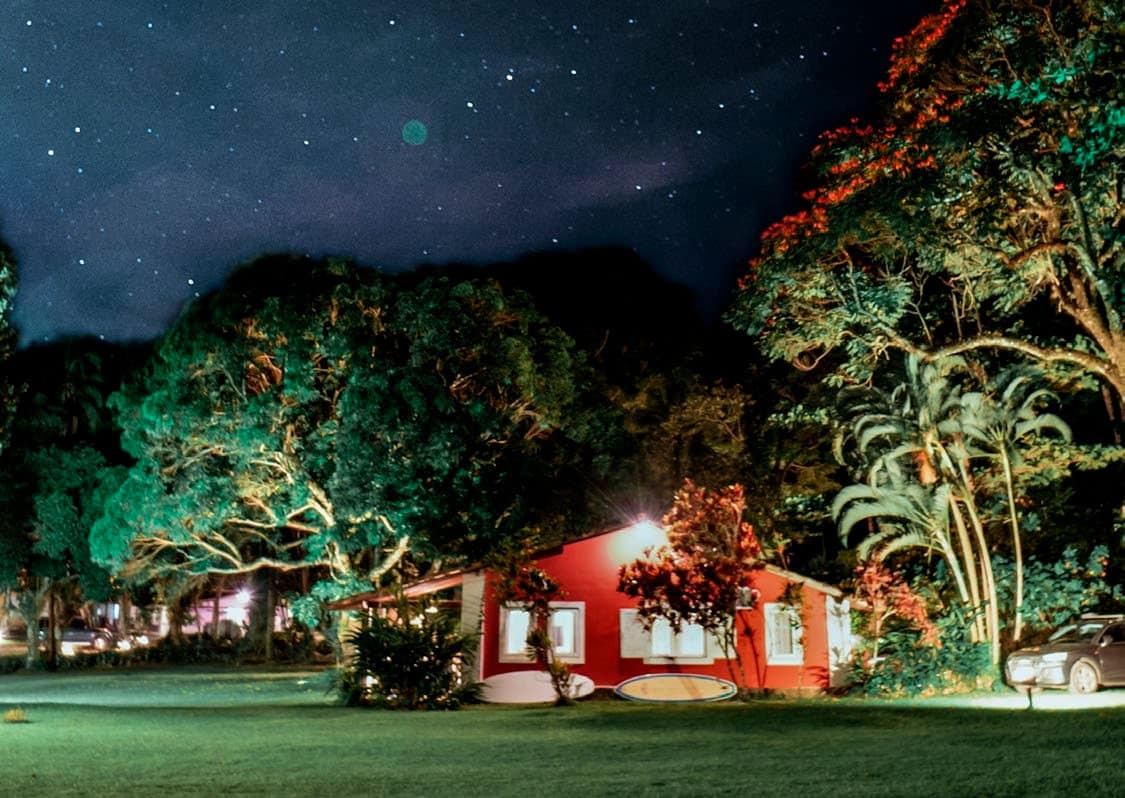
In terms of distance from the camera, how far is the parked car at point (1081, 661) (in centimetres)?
1973

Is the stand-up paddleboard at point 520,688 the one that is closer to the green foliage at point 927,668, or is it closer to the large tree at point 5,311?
the green foliage at point 927,668

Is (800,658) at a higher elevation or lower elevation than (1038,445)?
lower

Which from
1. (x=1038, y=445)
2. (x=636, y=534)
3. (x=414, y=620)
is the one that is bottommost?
(x=414, y=620)

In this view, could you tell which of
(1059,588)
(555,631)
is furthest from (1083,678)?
(555,631)

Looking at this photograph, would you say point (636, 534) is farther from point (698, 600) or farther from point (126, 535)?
point (126, 535)

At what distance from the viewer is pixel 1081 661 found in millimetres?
19859

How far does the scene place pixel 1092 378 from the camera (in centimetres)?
2373

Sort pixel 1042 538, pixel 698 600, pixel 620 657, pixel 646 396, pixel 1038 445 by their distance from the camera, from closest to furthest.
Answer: pixel 698 600
pixel 620 657
pixel 1038 445
pixel 1042 538
pixel 646 396

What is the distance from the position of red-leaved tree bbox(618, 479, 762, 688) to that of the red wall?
1.43m

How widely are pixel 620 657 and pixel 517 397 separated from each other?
855 centimetres

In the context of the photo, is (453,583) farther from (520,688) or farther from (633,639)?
(633,639)

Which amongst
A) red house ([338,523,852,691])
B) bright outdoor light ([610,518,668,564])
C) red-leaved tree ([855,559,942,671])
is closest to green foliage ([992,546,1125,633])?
red-leaved tree ([855,559,942,671])

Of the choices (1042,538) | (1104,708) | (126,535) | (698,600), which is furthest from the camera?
(126,535)

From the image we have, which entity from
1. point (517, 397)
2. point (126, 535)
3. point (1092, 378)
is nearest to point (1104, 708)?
point (1092, 378)
